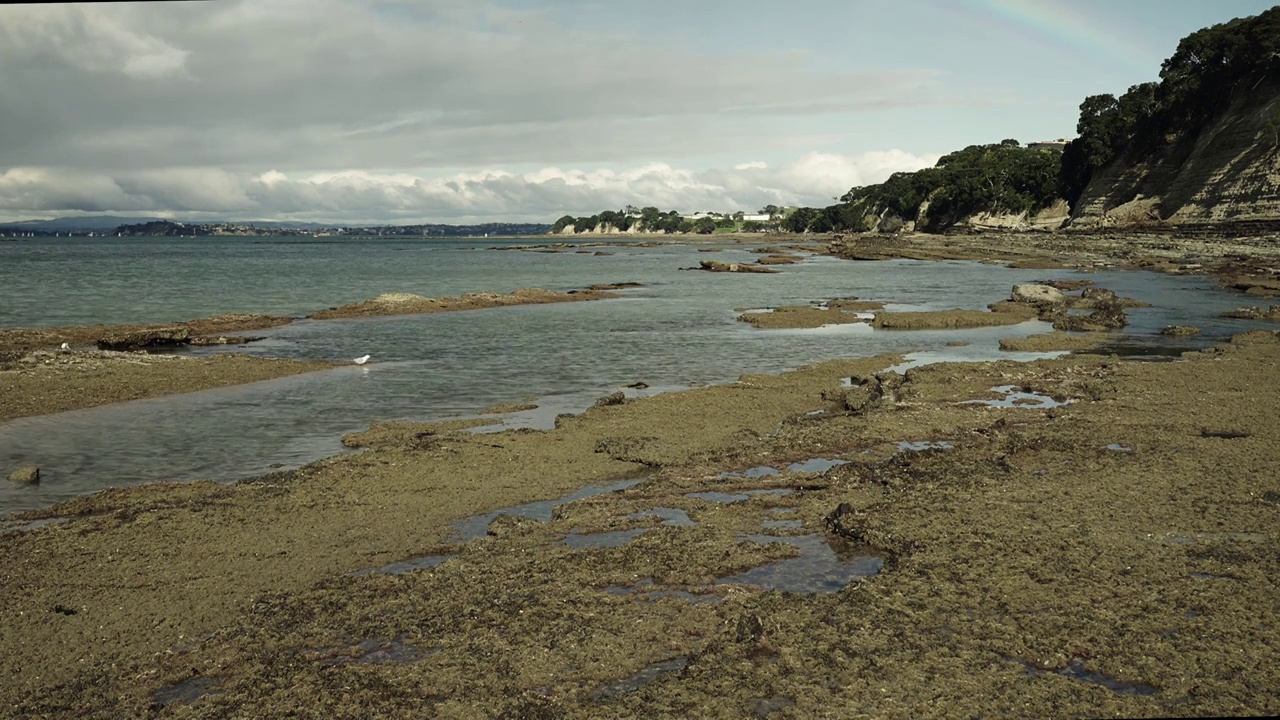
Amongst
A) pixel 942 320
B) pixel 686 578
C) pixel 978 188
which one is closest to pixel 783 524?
pixel 686 578

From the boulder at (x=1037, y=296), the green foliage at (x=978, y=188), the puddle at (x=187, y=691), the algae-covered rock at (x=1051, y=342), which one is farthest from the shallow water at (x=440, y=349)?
the green foliage at (x=978, y=188)

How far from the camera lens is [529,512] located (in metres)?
11.0

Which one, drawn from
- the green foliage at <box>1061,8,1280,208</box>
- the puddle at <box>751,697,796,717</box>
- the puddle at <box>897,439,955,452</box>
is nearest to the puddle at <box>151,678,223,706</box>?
the puddle at <box>751,697,796,717</box>

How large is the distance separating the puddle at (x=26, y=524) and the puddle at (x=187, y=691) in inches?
205

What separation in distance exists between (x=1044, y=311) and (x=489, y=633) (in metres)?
32.3

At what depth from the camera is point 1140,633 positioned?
6949mm

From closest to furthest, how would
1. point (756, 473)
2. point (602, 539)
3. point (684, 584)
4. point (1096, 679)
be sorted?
1. point (1096, 679)
2. point (684, 584)
3. point (602, 539)
4. point (756, 473)

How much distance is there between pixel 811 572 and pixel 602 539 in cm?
240

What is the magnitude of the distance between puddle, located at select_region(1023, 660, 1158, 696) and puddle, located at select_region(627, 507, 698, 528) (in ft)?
14.3

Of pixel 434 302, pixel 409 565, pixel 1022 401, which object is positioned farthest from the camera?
pixel 434 302

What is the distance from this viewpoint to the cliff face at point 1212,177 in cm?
6675

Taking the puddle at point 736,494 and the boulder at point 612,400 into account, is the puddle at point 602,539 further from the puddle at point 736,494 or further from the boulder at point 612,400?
the boulder at point 612,400

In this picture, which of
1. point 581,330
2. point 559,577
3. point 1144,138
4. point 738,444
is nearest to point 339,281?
point 581,330

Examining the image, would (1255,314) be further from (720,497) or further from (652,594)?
(652,594)
